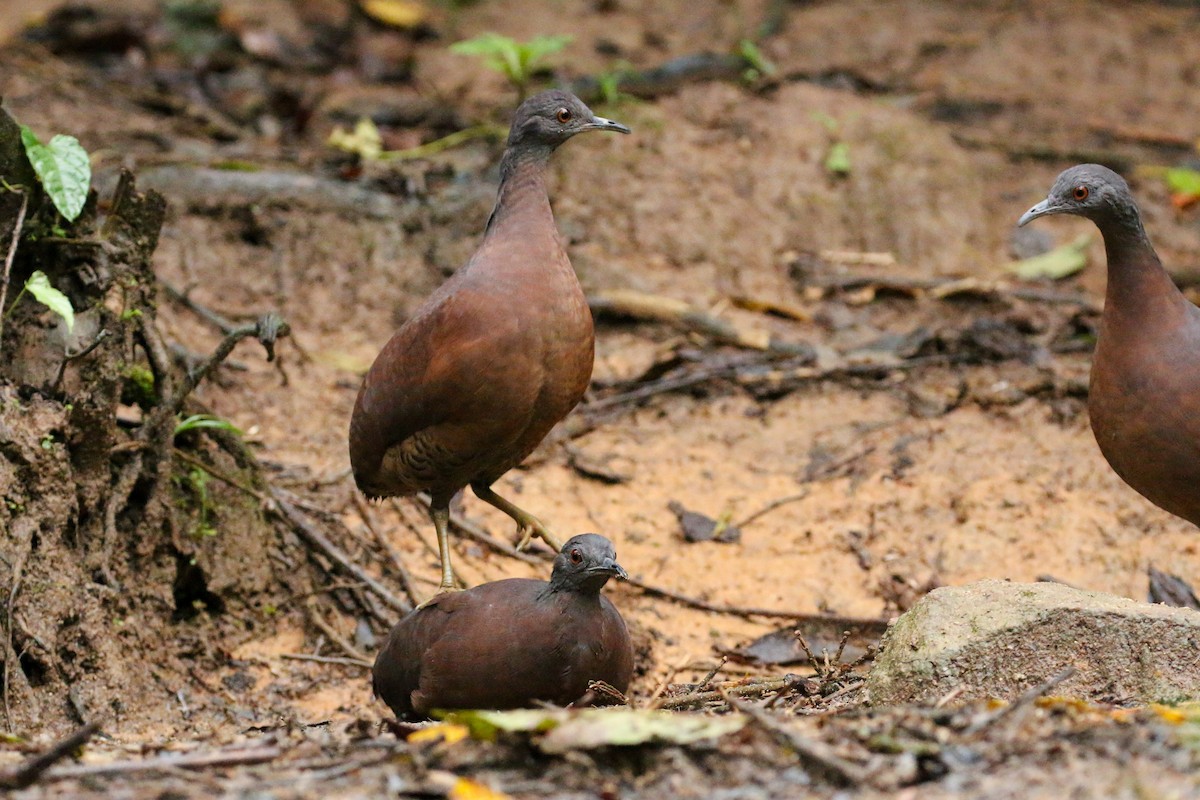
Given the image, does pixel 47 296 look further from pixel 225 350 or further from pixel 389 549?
pixel 389 549

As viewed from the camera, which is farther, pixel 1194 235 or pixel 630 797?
pixel 1194 235

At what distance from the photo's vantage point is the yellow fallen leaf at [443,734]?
11.5 feet

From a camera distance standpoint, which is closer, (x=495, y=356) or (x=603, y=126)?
(x=495, y=356)

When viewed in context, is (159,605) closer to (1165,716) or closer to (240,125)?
(1165,716)

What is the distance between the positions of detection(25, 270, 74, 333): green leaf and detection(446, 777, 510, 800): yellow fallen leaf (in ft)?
9.21

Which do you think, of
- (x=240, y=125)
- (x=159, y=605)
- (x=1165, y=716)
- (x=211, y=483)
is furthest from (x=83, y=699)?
(x=240, y=125)

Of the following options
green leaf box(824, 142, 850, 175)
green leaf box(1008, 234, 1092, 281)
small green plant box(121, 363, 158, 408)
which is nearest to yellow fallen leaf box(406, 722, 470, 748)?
small green plant box(121, 363, 158, 408)

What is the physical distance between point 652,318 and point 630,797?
5.59 m


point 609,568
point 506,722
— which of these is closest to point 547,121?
point 609,568

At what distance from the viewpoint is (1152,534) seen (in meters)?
6.84

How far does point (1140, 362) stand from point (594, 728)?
2958 millimetres

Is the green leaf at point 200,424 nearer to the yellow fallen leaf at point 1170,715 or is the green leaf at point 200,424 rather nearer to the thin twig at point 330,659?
the thin twig at point 330,659

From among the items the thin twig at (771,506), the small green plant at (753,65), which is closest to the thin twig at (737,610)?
the thin twig at (771,506)

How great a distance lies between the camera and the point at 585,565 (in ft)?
16.5
